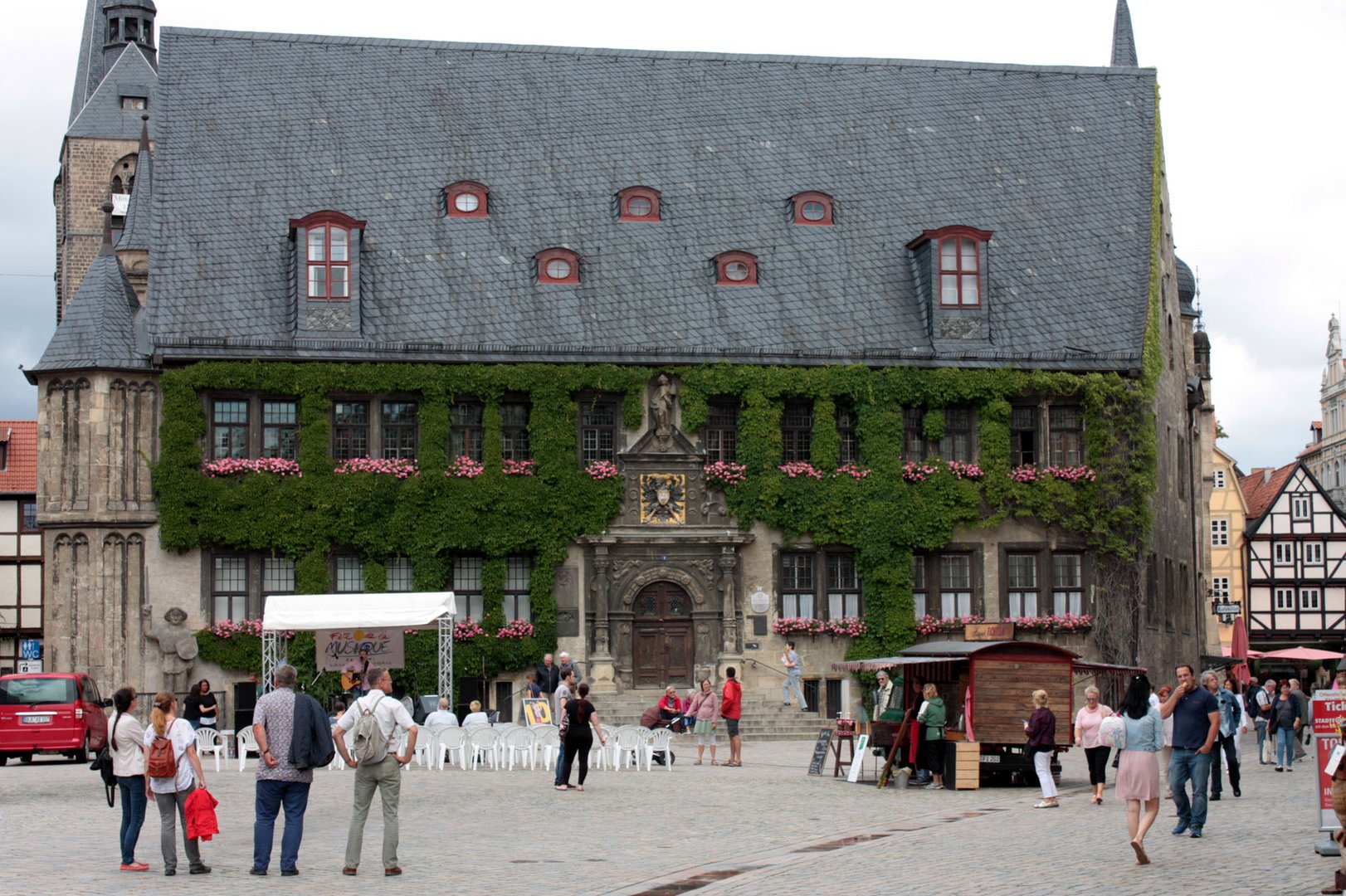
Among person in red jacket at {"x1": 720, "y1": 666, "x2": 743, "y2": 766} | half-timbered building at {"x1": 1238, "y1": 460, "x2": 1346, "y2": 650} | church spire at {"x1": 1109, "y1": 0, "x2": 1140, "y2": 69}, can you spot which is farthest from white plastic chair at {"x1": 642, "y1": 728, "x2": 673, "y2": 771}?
half-timbered building at {"x1": 1238, "y1": 460, "x2": 1346, "y2": 650}

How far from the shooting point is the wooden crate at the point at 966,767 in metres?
25.7

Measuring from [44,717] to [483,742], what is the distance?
9125 millimetres

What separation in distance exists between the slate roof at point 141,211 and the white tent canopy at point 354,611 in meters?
11.0

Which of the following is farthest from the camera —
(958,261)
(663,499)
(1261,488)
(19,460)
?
(1261,488)

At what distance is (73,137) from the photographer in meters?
72.7

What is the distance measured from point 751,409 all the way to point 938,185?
8.36 metres

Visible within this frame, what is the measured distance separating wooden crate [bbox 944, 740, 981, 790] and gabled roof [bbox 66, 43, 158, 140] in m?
54.6

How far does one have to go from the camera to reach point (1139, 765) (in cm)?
1680

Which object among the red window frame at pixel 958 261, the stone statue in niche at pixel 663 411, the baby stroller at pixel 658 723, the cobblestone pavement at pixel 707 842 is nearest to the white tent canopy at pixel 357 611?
the baby stroller at pixel 658 723

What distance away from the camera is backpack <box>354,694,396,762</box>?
52.6ft

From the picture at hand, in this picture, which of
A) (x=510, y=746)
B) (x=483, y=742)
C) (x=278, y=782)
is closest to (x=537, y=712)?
(x=510, y=746)

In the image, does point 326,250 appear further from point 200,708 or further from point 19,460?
point 19,460

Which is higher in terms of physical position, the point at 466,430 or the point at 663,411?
the point at 663,411

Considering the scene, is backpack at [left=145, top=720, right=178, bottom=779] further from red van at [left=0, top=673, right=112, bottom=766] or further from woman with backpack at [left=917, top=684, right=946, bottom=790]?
red van at [left=0, top=673, right=112, bottom=766]
